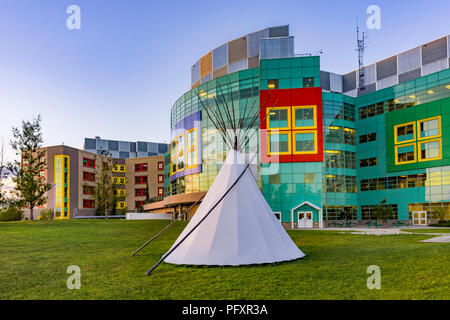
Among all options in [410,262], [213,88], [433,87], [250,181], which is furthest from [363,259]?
[433,87]

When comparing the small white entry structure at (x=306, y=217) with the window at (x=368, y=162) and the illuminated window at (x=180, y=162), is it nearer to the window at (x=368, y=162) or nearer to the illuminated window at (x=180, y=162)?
the window at (x=368, y=162)

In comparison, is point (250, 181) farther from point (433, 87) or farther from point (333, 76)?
point (333, 76)

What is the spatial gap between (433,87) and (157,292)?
52.2m

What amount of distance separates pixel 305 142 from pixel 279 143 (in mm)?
3389

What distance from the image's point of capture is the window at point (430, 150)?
4641 centimetres

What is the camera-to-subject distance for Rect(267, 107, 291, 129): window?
44625 mm

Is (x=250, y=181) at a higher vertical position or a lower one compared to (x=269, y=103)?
lower

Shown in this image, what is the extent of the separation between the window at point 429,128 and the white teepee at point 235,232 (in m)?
44.0

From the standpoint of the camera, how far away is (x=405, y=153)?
50.3 meters

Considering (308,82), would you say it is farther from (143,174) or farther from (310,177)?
(143,174)

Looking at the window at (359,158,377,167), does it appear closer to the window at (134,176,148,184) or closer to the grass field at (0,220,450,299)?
the grass field at (0,220,450,299)

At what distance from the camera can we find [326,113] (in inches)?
2018

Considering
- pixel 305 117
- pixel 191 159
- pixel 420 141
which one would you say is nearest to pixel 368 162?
pixel 420 141

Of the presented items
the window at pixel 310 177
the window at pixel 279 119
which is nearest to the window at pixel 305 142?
the window at pixel 279 119
